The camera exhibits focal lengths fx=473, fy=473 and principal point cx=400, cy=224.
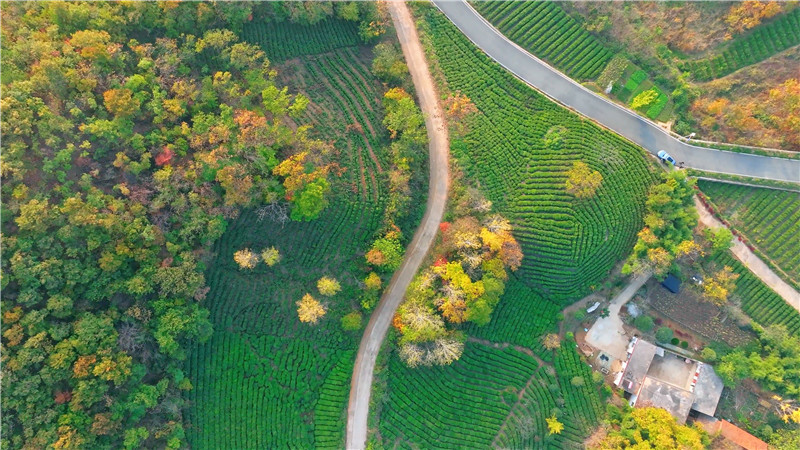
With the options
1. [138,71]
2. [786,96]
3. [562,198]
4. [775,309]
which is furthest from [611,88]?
[138,71]

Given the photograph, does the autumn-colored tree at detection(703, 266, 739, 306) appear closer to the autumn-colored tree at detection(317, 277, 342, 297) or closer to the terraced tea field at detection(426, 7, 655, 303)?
the terraced tea field at detection(426, 7, 655, 303)

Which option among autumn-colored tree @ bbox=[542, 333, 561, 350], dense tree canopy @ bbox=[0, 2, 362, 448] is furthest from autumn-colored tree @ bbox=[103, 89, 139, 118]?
autumn-colored tree @ bbox=[542, 333, 561, 350]

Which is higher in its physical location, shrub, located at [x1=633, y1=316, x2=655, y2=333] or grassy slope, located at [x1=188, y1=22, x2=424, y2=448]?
shrub, located at [x1=633, y1=316, x2=655, y2=333]

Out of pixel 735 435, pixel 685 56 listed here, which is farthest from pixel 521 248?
pixel 735 435

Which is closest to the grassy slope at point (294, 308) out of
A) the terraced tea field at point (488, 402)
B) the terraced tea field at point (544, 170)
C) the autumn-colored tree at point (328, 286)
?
the autumn-colored tree at point (328, 286)

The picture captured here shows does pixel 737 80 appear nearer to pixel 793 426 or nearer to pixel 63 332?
pixel 793 426

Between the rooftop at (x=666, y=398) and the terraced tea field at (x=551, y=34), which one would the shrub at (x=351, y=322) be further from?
the terraced tea field at (x=551, y=34)
